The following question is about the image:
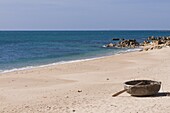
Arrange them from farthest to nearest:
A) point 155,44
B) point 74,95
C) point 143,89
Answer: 1. point 155,44
2. point 74,95
3. point 143,89

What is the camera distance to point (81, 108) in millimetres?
12078

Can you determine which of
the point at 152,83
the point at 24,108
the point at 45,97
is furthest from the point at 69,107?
the point at 152,83

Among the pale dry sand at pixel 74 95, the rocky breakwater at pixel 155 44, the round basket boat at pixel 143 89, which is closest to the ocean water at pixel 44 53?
the rocky breakwater at pixel 155 44

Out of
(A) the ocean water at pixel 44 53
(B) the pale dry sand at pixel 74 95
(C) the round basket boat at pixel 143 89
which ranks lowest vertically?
(A) the ocean water at pixel 44 53

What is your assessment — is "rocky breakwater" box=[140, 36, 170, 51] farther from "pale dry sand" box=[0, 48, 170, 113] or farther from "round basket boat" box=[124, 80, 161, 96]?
"round basket boat" box=[124, 80, 161, 96]

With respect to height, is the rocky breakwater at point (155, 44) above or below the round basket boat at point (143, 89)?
below

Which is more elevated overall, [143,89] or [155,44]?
[143,89]

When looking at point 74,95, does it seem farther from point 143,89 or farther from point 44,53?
point 44,53

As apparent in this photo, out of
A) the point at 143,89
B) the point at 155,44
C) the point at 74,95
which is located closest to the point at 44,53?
the point at 155,44

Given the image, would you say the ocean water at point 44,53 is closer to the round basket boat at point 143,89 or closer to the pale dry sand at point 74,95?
the pale dry sand at point 74,95

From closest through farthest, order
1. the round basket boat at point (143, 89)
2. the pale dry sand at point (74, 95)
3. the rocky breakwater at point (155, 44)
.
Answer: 1. the pale dry sand at point (74, 95)
2. the round basket boat at point (143, 89)
3. the rocky breakwater at point (155, 44)

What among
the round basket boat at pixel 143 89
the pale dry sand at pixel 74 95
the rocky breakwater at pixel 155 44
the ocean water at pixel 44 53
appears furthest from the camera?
the rocky breakwater at pixel 155 44

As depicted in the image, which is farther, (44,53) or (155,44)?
(155,44)

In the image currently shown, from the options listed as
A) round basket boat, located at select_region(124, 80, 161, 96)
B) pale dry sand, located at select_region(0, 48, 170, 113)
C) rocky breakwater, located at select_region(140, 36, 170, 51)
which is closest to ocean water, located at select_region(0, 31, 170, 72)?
rocky breakwater, located at select_region(140, 36, 170, 51)
